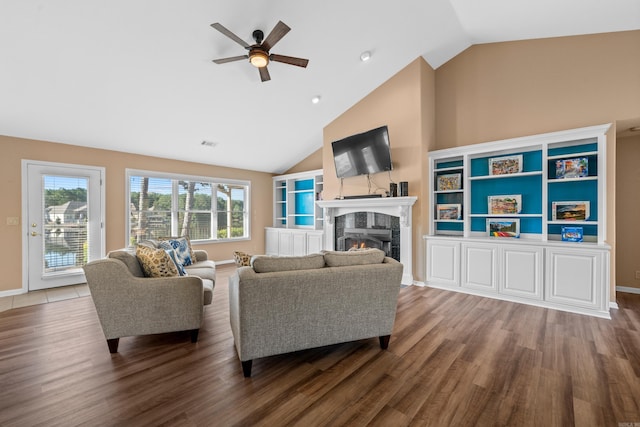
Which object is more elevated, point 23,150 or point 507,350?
point 23,150

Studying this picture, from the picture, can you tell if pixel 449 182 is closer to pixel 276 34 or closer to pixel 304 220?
pixel 276 34

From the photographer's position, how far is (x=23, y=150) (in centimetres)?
425

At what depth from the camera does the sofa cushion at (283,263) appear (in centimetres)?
215

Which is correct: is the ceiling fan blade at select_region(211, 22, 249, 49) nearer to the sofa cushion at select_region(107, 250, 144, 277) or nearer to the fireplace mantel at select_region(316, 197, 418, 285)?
the sofa cushion at select_region(107, 250, 144, 277)

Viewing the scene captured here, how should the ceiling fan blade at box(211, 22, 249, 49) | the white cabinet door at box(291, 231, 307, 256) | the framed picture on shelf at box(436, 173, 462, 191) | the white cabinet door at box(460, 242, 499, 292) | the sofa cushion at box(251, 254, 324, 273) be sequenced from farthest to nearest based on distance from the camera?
the white cabinet door at box(291, 231, 307, 256)
the framed picture on shelf at box(436, 173, 462, 191)
the white cabinet door at box(460, 242, 499, 292)
the ceiling fan blade at box(211, 22, 249, 49)
the sofa cushion at box(251, 254, 324, 273)

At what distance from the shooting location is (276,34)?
2.70 m

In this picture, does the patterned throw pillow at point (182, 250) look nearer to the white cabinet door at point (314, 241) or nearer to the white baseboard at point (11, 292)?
the white baseboard at point (11, 292)

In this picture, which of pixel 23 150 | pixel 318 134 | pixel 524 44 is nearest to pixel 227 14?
pixel 318 134

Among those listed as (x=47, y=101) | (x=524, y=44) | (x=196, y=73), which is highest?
(x=524, y=44)

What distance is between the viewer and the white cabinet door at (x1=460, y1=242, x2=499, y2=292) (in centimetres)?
400

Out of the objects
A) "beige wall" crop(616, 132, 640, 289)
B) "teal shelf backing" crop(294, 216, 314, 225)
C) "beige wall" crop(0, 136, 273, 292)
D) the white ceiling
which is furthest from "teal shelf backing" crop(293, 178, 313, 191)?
"beige wall" crop(616, 132, 640, 289)

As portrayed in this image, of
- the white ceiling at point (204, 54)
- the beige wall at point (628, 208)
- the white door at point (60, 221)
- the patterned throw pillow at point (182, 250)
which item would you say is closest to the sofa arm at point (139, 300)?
the patterned throw pillow at point (182, 250)

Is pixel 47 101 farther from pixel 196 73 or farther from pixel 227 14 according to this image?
pixel 227 14

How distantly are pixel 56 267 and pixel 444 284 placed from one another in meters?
6.22
